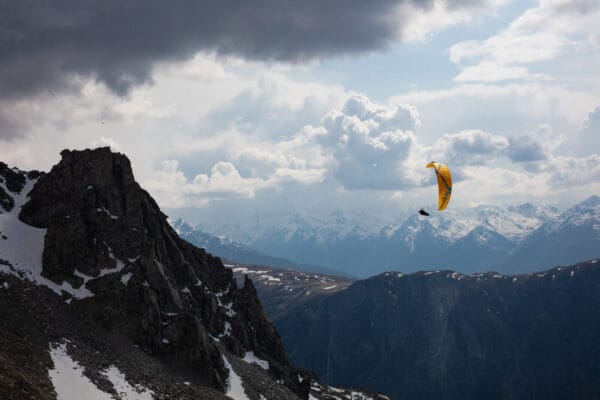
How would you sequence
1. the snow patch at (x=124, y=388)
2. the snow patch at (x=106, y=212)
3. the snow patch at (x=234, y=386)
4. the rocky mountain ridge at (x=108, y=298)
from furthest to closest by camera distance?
the snow patch at (x=106, y=212) < the snow patch at (x=234, y=386) < the rocky mountain ridge at (x=108, y=298) < the snow patch at (x=124, y=388)

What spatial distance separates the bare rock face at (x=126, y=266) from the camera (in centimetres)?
10062

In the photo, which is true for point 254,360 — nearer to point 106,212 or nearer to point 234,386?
point 234,386

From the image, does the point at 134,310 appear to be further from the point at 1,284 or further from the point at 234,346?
the point at 234,346

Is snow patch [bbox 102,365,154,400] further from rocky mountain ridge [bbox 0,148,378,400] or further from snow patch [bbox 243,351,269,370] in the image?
snow patch [bbox 243,351,269,370]

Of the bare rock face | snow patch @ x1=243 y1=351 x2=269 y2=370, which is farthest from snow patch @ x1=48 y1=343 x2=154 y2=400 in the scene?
snow patch @ x1=243 y1=351 x2=269 y2=370

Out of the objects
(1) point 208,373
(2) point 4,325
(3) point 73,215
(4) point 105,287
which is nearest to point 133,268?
(4) point 105,287

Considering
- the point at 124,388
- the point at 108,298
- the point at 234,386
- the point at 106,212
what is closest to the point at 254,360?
the point at 234,386

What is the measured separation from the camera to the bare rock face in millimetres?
100625

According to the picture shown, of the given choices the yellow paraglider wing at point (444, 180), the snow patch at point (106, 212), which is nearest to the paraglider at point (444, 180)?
the yellow paraglider wing at point (444, 180)

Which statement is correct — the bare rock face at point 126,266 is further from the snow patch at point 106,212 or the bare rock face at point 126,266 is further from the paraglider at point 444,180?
the paraglider at point 444,180

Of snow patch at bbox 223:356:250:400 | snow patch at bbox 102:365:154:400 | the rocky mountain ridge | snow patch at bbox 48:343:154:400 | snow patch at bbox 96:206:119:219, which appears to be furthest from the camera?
snow patch at bbox 96:206:119:219

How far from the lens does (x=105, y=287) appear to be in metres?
102

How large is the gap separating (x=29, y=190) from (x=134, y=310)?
39.0 metres

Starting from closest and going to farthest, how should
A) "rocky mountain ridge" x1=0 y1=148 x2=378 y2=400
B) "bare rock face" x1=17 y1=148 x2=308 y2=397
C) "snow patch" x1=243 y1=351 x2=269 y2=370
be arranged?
"rocky mountain ridge" x1=0 y1=148 x2=378 y2=400
"bare rock face" x1=17 y1=148 x2=308 y2=397
"snow patch" x1=243 y1=351 x2=269 y2=370
